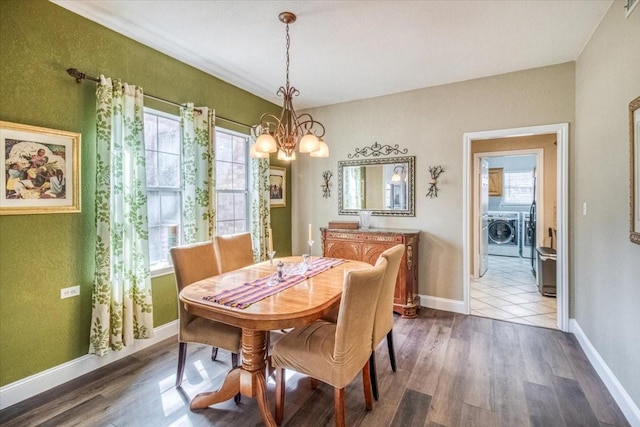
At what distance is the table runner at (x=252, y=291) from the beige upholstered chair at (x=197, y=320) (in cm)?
30

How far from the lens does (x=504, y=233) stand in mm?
7441

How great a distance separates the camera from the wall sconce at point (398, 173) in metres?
4.08

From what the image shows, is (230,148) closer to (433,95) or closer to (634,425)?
(433,95)

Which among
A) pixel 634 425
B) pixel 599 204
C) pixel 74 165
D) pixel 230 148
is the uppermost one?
pixel 230 148

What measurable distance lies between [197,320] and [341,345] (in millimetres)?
1151

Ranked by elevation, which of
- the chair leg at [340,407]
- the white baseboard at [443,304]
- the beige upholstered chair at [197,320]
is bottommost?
the white baseboard at [443,304]

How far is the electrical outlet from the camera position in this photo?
2.32m

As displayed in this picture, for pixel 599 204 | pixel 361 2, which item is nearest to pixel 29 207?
pixel 361 2

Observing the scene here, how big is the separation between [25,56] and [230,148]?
2027 millimetres

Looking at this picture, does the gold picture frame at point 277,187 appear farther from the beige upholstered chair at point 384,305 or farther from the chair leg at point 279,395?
the chair leg at point 279,395

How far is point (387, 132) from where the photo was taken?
4.17 metres

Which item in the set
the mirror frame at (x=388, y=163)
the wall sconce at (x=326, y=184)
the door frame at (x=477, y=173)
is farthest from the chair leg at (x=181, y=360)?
the door frame at (x=477, y=173)

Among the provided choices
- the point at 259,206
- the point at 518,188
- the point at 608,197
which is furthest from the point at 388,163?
the point at 518,188

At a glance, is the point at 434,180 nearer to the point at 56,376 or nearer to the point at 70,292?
the point at 70,292
